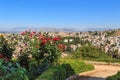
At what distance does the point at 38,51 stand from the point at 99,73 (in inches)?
161

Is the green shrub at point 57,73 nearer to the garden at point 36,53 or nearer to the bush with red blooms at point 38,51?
the garden at point 36,53

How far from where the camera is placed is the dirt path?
63.1 feet

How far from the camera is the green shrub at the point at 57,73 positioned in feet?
46.5

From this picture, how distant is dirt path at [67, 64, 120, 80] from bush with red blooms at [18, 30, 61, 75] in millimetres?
1700

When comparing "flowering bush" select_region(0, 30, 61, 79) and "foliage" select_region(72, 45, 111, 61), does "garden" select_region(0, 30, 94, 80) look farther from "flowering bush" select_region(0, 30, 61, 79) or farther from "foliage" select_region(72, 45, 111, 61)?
"foliage" select_region(72, 45, 111, 61)

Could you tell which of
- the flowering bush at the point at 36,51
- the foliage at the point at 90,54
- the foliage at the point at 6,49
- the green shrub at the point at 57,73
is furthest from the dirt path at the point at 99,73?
the foliage at the point at 6,49

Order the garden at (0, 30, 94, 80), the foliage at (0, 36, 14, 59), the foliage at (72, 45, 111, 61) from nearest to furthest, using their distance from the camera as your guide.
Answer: the garden at (0, 30, 94, 80) < the foliage at (0, 36, 14, 59) < the foliage at (72, 45, 111, 61)

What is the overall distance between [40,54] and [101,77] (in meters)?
3.44

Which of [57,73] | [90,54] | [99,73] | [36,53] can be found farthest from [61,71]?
[90,54]

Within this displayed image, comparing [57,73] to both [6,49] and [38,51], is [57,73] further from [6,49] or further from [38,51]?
[6,49]

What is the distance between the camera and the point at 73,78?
17.8 meters

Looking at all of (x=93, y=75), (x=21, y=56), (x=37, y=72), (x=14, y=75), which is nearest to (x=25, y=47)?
(x=21, y=56)

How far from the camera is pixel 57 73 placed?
15547mm

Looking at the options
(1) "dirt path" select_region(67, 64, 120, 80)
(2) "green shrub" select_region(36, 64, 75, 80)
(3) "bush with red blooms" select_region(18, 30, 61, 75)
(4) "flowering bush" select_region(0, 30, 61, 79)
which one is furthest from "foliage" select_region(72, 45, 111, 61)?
(2) "green shrub" select_region(36, 64, 75, 80)
